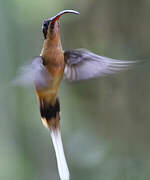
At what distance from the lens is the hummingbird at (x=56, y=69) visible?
2.55 feet

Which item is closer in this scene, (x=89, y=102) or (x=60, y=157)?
(x=60, y=157)

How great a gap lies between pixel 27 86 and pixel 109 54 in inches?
54.4

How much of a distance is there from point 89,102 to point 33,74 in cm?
174

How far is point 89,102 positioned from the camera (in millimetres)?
2447

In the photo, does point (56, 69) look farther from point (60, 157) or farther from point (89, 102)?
point (89, 102)

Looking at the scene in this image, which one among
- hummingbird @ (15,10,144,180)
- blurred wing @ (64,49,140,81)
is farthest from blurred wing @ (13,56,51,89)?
blurred wing @ (64,49,140,81)

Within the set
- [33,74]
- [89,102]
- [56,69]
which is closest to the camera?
[33,74]

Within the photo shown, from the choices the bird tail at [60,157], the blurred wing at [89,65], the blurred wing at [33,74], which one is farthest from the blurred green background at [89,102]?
the blurred wing at [33,74]

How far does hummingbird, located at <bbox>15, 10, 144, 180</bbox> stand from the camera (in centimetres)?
78

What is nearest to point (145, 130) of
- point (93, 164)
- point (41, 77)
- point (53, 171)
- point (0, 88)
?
point (93, 164)

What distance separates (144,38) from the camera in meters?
2.17

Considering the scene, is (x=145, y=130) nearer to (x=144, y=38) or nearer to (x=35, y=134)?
(x=144, y=38)

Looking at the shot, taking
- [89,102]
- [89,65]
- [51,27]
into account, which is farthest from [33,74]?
[89,102]

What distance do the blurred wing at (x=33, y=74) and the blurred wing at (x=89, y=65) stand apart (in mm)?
149
